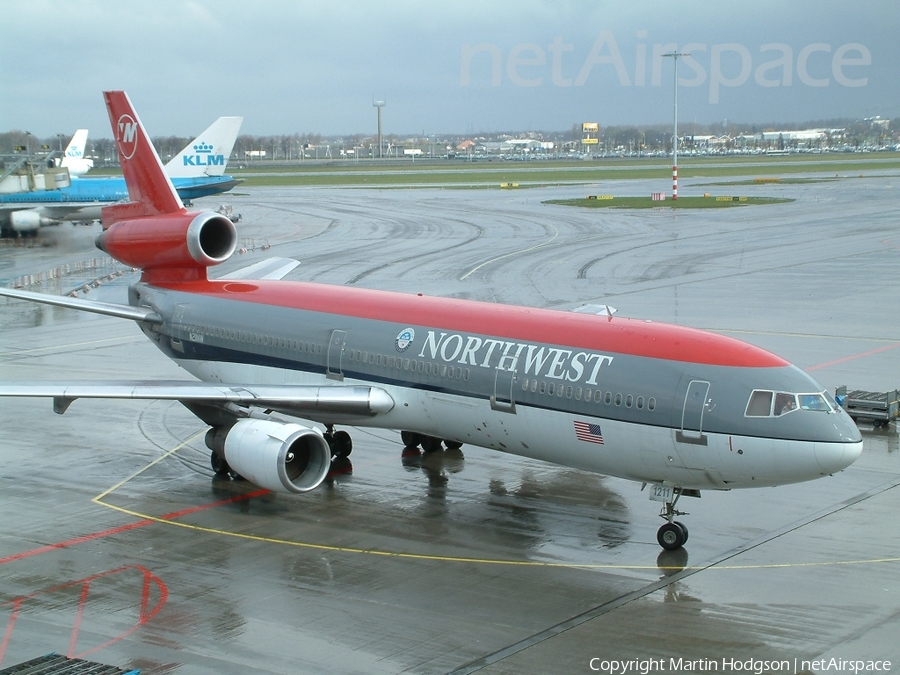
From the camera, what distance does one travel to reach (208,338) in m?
25.6

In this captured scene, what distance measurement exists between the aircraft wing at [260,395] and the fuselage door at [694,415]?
6.74 m

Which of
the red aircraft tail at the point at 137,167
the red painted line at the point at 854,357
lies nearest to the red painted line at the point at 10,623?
the red aircraft tail at the point at 137,167

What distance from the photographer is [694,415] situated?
57.0ft

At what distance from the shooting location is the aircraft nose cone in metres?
16.5

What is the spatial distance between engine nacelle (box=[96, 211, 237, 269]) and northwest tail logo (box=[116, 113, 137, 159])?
2193 millimetres

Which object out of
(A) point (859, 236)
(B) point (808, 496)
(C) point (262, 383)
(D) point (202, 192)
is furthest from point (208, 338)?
(D) point (202, 192)

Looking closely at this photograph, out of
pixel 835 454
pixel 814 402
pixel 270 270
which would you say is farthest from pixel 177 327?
pixel 835 454

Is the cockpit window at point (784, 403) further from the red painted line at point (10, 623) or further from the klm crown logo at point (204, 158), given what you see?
the klm crown logo at point (204, 158)

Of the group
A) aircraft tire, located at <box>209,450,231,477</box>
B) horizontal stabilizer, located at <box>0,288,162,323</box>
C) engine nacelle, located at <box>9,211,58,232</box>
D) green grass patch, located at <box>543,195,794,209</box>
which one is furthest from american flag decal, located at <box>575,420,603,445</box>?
green grass patch, located at <box>543,195,794,209</box>

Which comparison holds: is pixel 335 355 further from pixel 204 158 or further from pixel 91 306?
pixel 204 158

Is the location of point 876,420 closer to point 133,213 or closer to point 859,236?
point 133,213

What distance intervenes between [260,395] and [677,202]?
239 ft
